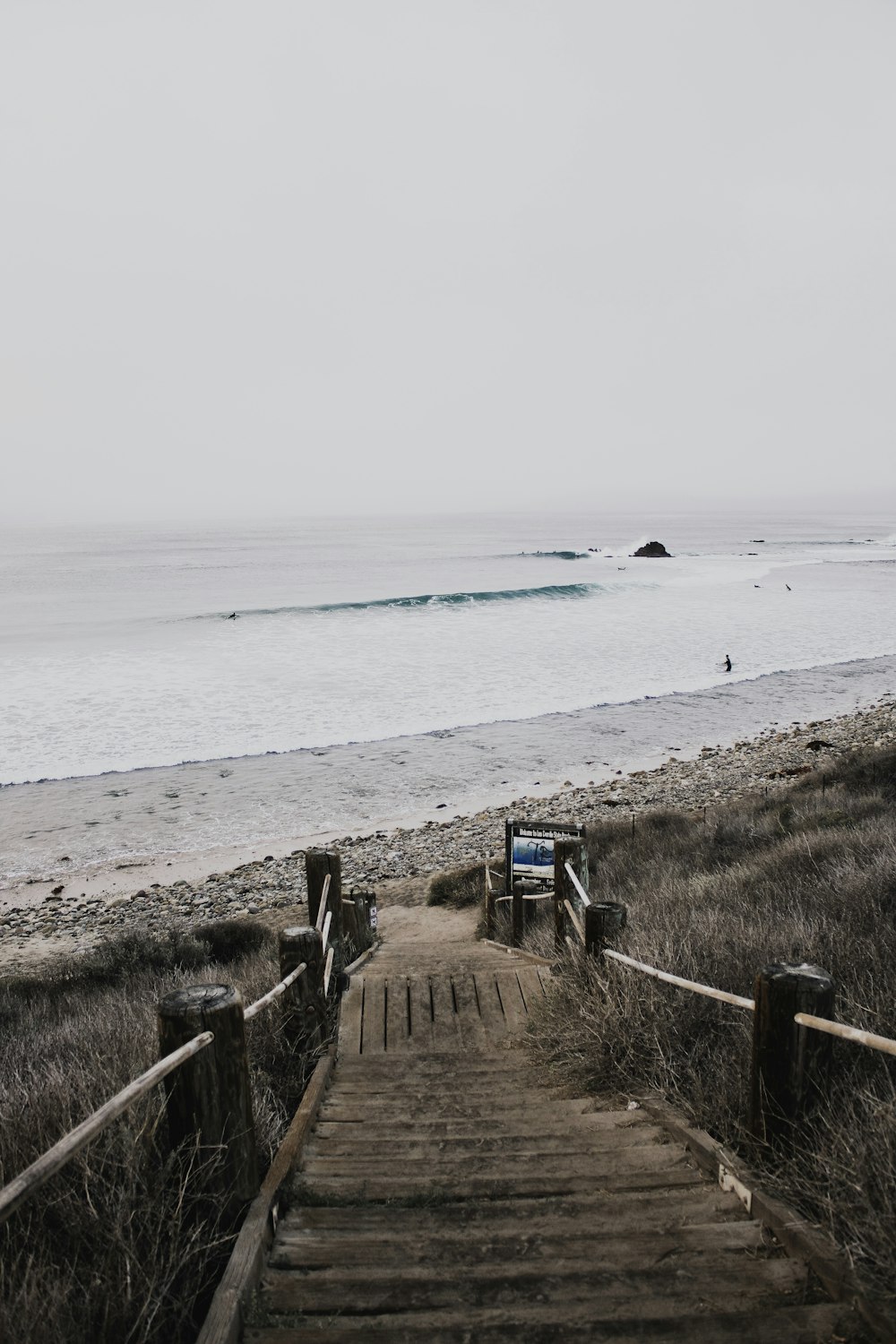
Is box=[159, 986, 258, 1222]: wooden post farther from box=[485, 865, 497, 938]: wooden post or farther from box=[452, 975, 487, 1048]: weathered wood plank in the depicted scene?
box=[485, 865, 497, 938]: wooden post

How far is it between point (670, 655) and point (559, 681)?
7362 mm

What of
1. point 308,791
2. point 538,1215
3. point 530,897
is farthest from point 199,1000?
point 308,791

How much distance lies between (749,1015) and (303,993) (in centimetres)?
257

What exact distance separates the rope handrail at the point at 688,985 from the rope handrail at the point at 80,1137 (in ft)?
7.22

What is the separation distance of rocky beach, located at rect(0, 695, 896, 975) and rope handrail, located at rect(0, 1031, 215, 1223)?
31.8 ft

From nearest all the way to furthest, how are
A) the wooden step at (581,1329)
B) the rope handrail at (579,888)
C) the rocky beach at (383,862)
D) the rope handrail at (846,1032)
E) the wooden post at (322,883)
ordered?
the wooden step at (581,1329)
the rope handrail at (846,1032)
the rope handrail at (579,888)
the wooden post at (322,883)
the rocky beach at (383,862)

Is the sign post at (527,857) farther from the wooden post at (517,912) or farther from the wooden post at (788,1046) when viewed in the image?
the wooden post at (788,1046)

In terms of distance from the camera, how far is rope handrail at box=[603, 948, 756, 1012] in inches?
141

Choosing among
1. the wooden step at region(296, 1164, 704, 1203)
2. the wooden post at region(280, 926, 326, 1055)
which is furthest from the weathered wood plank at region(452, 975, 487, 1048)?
the wooden step at region(296, 1164, 704, 1203)

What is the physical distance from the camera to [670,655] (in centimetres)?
3594

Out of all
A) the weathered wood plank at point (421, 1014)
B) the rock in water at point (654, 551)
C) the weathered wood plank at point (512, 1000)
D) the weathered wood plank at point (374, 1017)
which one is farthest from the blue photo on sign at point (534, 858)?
the rock in water at point (654, 551)

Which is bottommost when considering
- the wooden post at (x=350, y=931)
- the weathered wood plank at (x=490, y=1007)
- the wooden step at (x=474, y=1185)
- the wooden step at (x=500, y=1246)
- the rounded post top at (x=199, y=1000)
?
the wooden post at (x=350, y=931)

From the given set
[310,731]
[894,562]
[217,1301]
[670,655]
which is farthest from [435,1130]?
[894,562]

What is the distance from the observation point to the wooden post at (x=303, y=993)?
4.97 m
